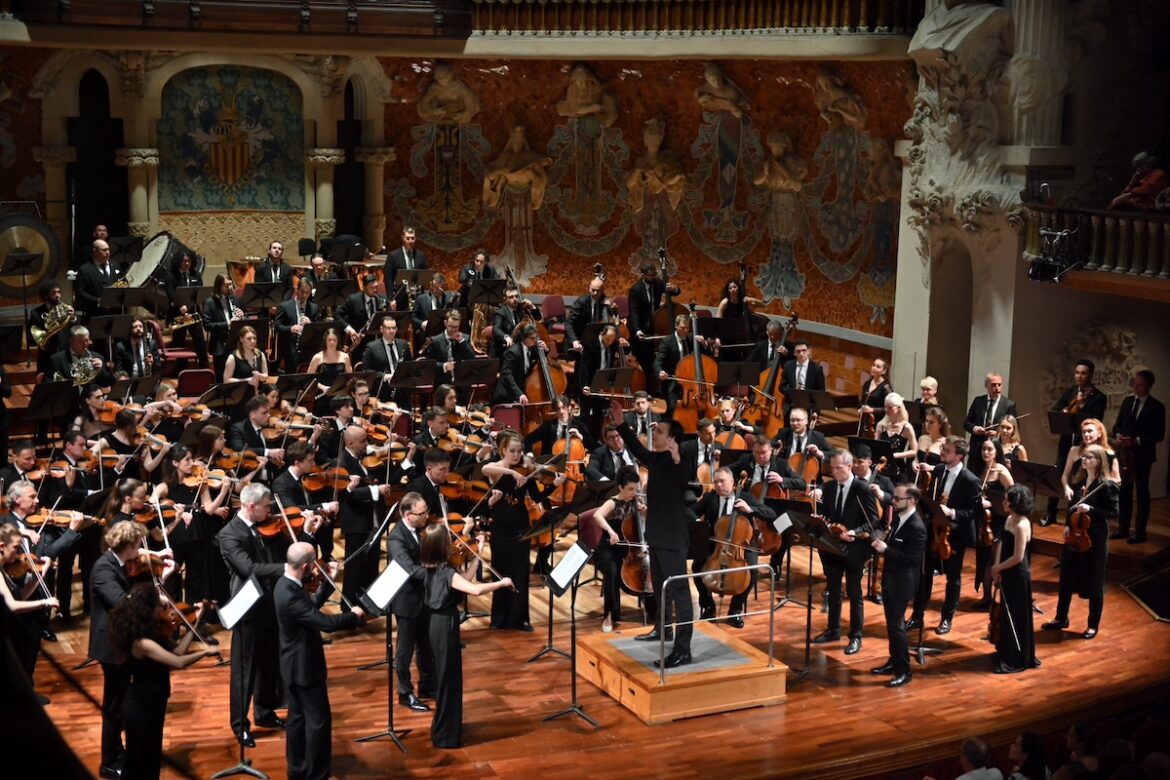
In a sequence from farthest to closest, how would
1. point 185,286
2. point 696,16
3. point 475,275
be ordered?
point 696,16, point 475,275, point 185,286

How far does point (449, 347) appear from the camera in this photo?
12.2 m

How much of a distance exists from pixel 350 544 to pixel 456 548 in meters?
1.78

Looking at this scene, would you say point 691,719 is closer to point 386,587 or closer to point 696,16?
point 386,587

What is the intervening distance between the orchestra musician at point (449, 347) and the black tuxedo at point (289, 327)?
1.19 m

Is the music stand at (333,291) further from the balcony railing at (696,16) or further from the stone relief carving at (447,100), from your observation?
the stone relief carving at (447,100)

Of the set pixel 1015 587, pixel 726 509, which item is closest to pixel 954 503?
pixel 1015 587

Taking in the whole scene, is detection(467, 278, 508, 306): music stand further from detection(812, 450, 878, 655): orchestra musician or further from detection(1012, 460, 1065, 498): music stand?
detection(1012, 460, 1065, 498): music stand

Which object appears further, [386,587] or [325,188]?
[325,188]

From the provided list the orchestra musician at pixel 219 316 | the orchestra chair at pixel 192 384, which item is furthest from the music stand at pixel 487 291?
the orchestra chair at pixel 192 384

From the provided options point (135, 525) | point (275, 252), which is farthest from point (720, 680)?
point (275, 252)

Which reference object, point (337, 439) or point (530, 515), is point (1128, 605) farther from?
point (337, 439)

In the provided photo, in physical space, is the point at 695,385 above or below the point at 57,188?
below

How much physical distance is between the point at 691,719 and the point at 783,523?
1.38m

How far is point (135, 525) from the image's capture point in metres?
7.04
